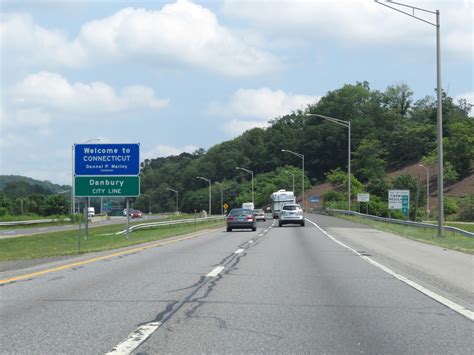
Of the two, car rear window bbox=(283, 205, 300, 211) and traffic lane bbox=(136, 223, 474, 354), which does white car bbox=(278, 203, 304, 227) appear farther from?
traffic lane bbox=(136, 223, 474, 354)

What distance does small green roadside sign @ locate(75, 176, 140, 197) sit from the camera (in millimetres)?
26422

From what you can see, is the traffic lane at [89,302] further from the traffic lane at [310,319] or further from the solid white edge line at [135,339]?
the traffic lane at [310,319]

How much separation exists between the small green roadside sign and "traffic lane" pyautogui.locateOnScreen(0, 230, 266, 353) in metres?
10.1

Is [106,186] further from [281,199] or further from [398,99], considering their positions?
[398,99]

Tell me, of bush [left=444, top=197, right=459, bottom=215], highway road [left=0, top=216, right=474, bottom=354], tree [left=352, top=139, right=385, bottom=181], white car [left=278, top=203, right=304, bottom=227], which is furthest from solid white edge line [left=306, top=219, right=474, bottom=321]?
tree [left=352, top=139, right=385, bottom=181]

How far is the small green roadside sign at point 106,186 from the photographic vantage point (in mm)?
26422

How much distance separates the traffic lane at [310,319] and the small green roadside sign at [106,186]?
13516mm

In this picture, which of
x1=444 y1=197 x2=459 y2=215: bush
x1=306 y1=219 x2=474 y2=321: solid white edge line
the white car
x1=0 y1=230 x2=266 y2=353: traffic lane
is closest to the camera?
x1=0 y1=230 x2=266 y2=353: traffic lane

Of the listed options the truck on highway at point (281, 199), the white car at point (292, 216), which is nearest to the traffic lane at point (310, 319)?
the white car at point (292, 216)

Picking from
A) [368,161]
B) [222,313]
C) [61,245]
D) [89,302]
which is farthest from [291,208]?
[368,161]

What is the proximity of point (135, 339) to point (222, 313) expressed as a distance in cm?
209

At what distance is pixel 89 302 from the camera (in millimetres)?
10172

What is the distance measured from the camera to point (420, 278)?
14109mm

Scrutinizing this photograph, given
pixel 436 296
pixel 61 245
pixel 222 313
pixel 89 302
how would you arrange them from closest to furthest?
pixel 222 313 → pixel 89 302 → pixel 436 296 → pixel 61 245
